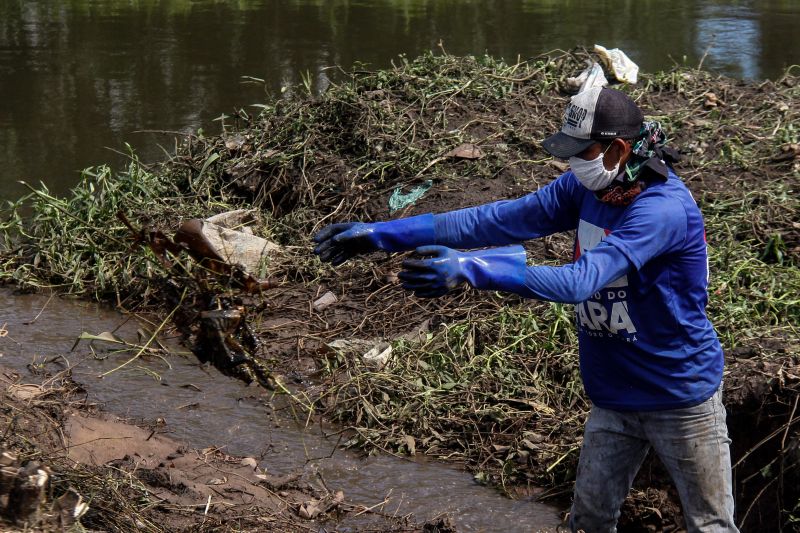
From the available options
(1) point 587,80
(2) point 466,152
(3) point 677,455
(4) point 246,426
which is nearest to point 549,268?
(3) point 677,455

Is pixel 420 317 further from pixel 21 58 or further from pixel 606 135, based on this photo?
pixel 21 58

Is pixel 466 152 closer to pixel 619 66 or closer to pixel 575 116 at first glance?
pixel 619 66

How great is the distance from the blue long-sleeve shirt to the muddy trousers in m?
0.08

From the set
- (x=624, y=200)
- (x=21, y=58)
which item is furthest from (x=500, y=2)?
(x=624, y=200)

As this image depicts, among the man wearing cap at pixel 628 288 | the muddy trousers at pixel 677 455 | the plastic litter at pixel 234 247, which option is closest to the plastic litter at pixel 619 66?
the plastic litter at pixel 234 247

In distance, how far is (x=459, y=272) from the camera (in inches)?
112

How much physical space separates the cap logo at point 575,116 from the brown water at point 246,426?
2.03 metres

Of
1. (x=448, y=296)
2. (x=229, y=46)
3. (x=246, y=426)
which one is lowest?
(x=246, y=426)

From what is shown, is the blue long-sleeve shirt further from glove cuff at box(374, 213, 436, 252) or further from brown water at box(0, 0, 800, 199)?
brown water at box(0, 0, 800, 199)

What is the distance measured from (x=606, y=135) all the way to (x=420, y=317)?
2.95 metres

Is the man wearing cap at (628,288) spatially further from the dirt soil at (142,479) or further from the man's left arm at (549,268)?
the dirt soil at (142,479)

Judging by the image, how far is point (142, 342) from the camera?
6082 mm

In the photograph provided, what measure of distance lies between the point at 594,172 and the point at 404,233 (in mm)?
682

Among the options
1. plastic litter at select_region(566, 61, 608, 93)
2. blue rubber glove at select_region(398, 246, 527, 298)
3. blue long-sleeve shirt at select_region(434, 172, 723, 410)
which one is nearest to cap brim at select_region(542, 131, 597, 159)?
blue long-sleeve shirt at select_region(434, 172, 723, 410)
